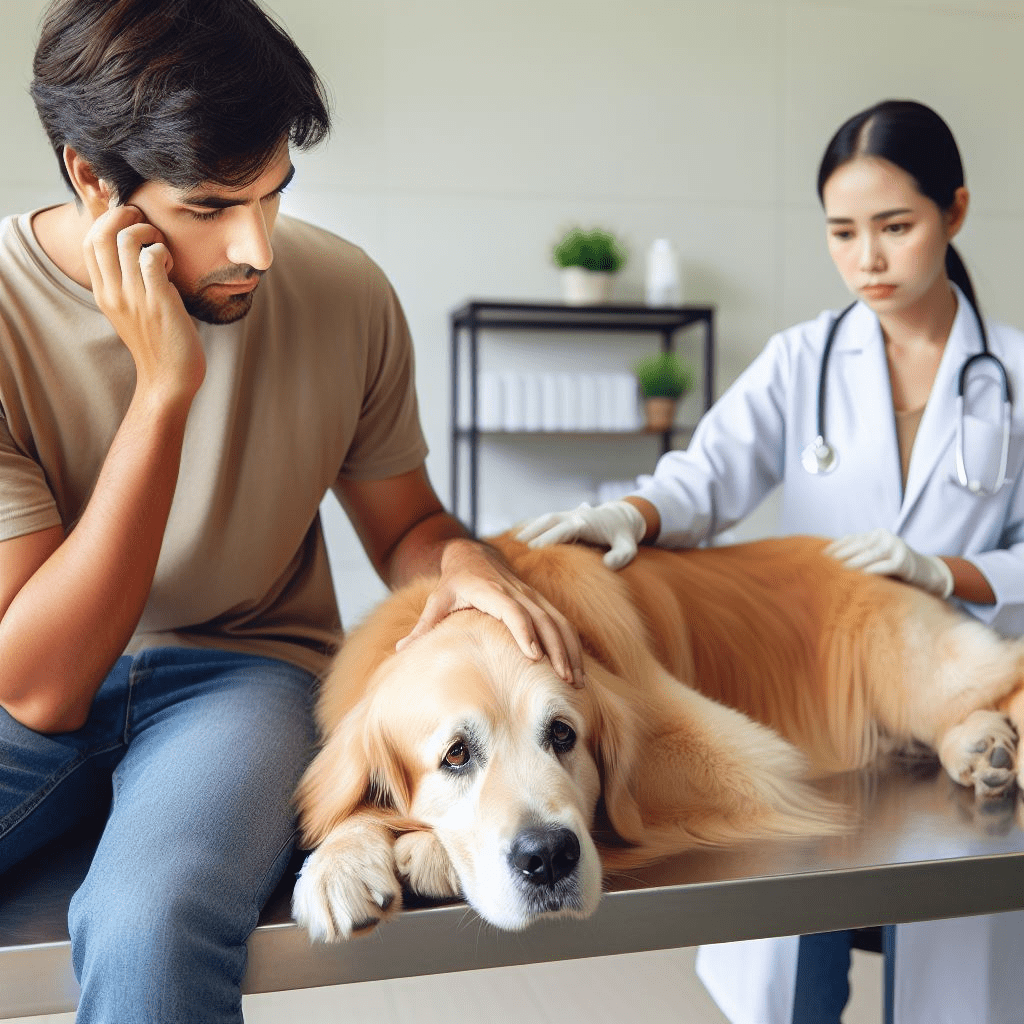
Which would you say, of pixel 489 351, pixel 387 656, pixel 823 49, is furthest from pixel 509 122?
pixel 387 656

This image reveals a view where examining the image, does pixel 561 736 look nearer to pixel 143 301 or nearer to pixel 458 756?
pixel 458 756

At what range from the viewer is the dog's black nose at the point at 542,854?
92cm

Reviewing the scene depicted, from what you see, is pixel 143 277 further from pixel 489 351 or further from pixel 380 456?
pixel 489 351

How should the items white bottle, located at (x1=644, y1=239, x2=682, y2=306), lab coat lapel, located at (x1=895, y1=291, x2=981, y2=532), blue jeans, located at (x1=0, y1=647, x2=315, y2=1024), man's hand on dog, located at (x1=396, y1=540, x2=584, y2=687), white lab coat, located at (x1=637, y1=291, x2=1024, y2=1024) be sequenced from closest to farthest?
blue jeans, located at (x1=0, y1=647, x2=315, y2=1024) < man's hand on dog, located at (x1=396, y1=540, x2=584, y2=687) < white lab coat, located at (x1=637, y1=291, x2=1024, y2=1024) < lab coat lapel, located at (x1=895, y1=291, x2=981, y2=532) < white bottle, located at (x1=644, y1=239, x2=682, y2=306)

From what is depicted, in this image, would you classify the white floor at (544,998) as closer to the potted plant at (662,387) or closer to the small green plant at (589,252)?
the potted plant at (662,387)

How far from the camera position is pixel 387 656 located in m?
1.15

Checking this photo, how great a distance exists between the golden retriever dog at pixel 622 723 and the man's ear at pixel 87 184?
55cm

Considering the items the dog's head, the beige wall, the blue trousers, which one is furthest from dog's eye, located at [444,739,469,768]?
the beige wall

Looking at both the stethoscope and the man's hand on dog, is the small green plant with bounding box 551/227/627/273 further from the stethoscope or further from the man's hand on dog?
the man's hand on dog

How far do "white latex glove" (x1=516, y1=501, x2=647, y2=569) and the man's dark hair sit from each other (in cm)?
57

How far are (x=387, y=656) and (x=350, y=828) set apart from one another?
8.0 inches

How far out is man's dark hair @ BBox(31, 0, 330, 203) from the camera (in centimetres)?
105

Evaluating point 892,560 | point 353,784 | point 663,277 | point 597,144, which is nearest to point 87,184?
point 353,784

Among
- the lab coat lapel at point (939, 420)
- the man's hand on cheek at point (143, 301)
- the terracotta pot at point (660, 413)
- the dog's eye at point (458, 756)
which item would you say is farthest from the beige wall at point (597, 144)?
the dog's eye at point (458, 756)
